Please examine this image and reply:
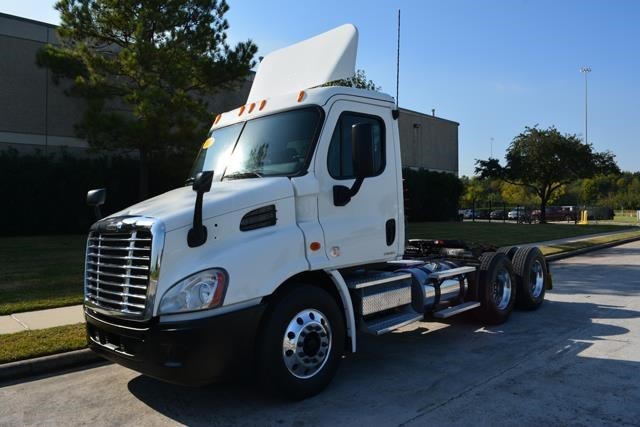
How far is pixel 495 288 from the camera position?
24.9 ft

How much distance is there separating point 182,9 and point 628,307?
16.8 m

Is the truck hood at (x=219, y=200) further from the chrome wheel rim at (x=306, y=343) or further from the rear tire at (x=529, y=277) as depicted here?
the rear tire at (x=529, y=277)

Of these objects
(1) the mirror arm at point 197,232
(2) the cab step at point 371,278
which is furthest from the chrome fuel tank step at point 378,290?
(1) the mirror arm at point 197,232

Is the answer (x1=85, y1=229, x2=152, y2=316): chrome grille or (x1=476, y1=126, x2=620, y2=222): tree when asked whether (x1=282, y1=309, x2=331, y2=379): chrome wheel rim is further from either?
(x1=476, y1=126, x2=620, y2=222): tree

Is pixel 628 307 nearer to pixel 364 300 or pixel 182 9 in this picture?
pixel 364 300

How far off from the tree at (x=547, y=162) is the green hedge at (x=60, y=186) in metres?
27.8

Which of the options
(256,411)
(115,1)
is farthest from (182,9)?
(256,411)

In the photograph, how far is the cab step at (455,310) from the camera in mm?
6474

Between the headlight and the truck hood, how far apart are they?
0.44m

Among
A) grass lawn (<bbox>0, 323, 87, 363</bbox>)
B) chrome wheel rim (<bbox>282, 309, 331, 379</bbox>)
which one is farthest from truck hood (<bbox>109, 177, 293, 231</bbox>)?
grass lawn (<bbox>0, 323, 87, 363</bbox>)

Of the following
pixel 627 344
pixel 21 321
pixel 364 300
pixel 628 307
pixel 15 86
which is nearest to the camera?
pixel 364 300

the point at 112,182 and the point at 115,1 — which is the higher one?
the point at 115,1

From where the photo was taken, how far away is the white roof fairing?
5.66 meters

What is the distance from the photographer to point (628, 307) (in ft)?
28.8
